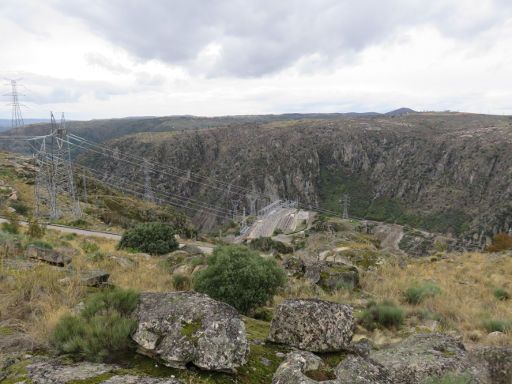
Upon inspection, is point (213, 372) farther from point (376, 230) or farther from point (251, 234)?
point (376, 230)

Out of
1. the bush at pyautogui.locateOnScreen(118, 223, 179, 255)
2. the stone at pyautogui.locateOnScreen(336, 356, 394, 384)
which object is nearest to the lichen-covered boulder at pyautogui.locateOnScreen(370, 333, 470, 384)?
the stone at pyautogui.locateOnScreen(336, 356, 394, 384)

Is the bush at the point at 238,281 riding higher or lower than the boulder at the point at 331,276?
higher

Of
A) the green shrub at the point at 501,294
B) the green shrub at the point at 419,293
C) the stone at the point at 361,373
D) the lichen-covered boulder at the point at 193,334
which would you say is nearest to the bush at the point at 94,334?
the lichen-covered boulder at the point at 193,334

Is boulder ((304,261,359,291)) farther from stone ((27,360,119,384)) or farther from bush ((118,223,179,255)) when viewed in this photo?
bush ((118,223,179,255))

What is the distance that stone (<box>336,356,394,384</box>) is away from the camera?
151 inches

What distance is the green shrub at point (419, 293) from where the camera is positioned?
10489mm

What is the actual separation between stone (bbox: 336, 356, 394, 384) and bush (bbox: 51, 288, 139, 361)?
2.35 meters

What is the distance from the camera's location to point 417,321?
27.2 feet

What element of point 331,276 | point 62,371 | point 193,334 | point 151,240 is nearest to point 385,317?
point 331,276

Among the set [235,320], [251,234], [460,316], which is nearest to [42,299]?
[235,320]

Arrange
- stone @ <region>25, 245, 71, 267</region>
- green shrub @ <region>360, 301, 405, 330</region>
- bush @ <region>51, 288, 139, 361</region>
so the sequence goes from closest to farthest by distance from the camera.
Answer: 1. bush @ <region>51, 288, 139, 361</region>
2. green shrub @ <region>360, 301, 405, 330</region>
3. stone @ <region>25, 245, 71, 267</region>

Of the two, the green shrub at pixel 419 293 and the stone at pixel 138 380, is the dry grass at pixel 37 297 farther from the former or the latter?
the green shrub at pixel 419 293

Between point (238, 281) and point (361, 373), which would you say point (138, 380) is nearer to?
point (361, 373)

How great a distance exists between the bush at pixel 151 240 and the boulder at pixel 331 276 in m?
9.08
